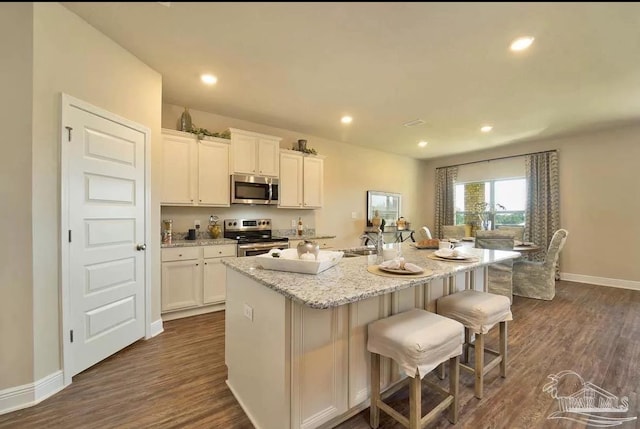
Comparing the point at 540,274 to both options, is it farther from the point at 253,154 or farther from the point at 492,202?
the point at 253,154

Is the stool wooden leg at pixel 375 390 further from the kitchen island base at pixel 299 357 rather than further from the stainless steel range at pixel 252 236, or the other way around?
the stainless steel range at pixel 252 236

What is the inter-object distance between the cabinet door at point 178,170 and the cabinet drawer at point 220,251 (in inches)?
25.2

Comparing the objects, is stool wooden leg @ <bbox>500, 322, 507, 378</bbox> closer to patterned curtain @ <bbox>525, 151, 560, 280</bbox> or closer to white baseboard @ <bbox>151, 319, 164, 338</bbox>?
white baseboard @ <bbox>151, 319, 164, 338</bbox>

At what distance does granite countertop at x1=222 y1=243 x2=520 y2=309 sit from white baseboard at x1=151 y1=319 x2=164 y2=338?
1.48m

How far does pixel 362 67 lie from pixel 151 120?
2.07 meters

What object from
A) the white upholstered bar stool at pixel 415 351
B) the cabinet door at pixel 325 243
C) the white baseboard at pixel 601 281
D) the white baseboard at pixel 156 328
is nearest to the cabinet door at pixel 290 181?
the cabinet door at pixel 325 243

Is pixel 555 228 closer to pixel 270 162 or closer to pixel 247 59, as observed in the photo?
pixel 270 162

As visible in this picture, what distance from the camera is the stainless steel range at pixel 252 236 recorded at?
339cm

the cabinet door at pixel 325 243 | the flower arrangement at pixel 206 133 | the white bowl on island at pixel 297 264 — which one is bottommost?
the cabinet door at pixel 325 243

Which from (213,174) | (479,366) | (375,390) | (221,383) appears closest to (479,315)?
(479,366)

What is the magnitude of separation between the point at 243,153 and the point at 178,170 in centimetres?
83

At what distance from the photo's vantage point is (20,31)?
5.07 feet

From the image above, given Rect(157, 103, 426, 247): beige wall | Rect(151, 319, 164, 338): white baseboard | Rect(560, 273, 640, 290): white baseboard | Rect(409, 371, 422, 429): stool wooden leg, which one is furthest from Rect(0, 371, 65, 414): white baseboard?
Rect(560, 273, 640, 290): white baseboard

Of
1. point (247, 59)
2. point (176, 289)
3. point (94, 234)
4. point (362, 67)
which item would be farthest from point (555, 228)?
point (94, 234)
